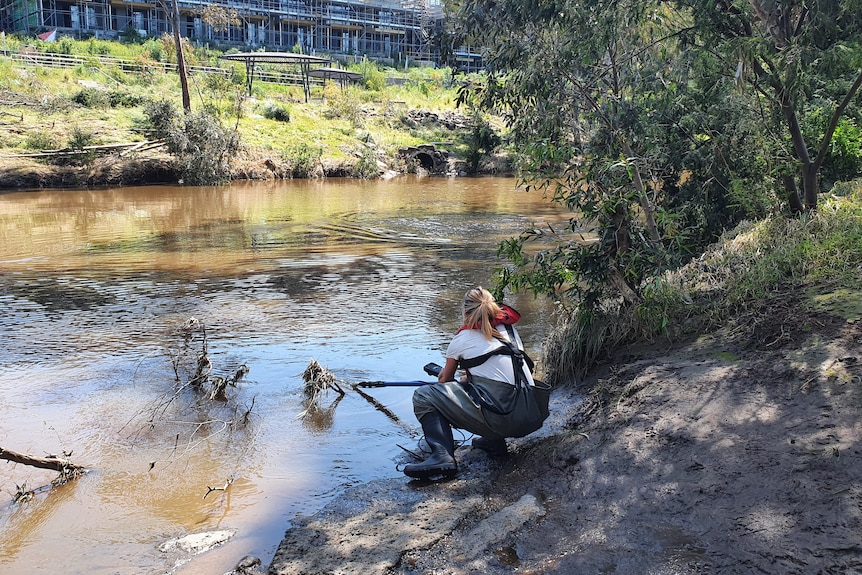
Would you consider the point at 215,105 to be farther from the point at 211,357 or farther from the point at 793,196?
the point at 793,196

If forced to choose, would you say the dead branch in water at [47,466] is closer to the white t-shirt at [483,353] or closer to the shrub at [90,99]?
the white t-shirt at [483,353]

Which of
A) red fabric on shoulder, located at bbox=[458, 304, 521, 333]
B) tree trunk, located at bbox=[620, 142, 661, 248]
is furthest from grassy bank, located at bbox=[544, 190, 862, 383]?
red fabric on shoulder, located at bbox=[458, 304, 521, 333]

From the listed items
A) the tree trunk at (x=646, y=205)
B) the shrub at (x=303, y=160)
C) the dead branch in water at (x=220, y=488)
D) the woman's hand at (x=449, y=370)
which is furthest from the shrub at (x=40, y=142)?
the woman's hand at (x=449, y=370)

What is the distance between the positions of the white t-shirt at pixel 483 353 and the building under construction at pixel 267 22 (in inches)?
1928

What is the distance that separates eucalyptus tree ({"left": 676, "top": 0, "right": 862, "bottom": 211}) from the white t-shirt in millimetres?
3625

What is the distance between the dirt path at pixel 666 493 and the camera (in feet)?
11.3

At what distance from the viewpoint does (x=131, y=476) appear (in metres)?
5.34

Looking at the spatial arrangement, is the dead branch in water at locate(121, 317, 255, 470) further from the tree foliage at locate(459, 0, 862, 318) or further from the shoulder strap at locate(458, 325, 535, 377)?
the tree foliage at locate(459, 0, 862, 318)

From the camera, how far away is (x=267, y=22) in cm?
6669

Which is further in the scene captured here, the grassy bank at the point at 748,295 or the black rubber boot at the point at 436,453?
the grassy bank at the point at 748,295

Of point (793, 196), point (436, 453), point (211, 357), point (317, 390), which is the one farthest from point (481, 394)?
point (793, 196)

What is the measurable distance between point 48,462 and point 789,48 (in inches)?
264

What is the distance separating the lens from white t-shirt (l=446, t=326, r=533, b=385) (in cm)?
500

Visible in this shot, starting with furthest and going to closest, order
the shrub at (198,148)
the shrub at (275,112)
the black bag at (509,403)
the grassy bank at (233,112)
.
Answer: the shrub at (275,112) < the grassy bank at (233,112) < the shrub at (198,148) < the black bag at (509,403)
